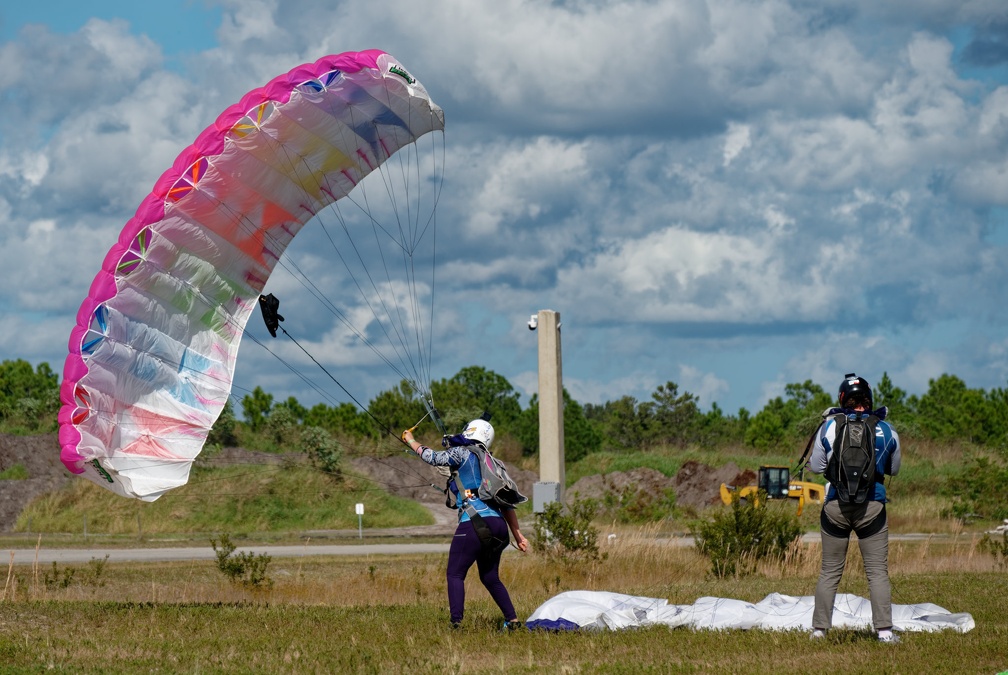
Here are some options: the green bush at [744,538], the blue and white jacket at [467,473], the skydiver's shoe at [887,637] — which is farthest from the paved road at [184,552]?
the skydiver's shoe at [887,637]

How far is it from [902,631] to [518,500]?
3.42 meters

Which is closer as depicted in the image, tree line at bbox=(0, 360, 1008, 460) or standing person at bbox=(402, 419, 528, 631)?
standing person at bbox=(402, 419, 528, 631)

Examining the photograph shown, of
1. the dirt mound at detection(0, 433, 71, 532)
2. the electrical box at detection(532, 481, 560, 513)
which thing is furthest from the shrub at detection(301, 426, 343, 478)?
the electrical box at detection(532, 481, 560, 513)

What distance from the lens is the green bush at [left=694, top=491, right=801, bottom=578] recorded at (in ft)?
51.8

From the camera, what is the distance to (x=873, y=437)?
8922 mm

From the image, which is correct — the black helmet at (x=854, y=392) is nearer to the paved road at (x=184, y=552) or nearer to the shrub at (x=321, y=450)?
the paved road at (x=184, y=552)

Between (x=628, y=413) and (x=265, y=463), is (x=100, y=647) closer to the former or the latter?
(x=265, y=463)

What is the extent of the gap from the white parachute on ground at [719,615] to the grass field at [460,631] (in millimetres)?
336

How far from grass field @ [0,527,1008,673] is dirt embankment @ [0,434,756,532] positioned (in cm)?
2375

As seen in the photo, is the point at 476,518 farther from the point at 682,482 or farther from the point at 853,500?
the point at 682,482

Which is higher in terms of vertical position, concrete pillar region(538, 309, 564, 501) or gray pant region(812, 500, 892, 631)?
concrete pillar region(538, 309, 564, 501)

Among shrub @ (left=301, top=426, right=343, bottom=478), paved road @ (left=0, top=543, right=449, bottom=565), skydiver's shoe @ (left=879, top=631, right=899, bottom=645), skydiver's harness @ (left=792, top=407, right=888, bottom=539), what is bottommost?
paved road @ (left=0, top=543, right=449, bottom=565)

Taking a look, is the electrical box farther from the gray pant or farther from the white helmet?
the gray pant

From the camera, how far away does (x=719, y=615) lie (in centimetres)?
1027
